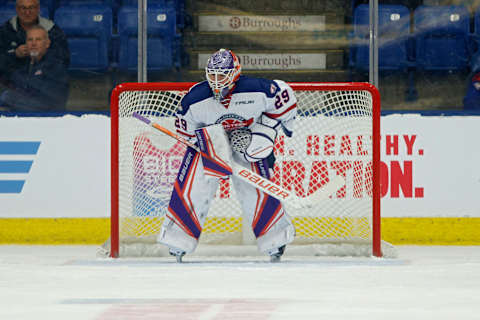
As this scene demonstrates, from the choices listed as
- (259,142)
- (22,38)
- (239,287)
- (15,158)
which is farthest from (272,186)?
(22,38)

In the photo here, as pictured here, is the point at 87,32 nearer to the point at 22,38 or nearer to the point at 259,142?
the point at 22,38

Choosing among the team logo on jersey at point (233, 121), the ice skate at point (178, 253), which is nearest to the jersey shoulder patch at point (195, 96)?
the team logo on jersey at point (233, 121)

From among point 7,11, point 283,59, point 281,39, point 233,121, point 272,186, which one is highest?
point 7,11

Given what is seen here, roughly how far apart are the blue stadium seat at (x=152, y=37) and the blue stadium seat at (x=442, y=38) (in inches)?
53.5

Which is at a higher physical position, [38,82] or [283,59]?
[283,59]

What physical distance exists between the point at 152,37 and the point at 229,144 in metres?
1.10

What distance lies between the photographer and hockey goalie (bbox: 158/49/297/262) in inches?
175

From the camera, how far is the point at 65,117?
5.40m

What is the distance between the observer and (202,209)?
4.59 m

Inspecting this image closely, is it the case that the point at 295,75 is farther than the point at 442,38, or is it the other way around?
the point at 442,38

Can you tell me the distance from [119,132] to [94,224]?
2.56 feet

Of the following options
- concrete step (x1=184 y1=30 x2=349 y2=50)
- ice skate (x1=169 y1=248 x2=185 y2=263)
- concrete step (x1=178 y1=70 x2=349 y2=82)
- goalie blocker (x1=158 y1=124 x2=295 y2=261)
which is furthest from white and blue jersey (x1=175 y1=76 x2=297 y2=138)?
concrete step (x1=184 y1=30 x2=349 y2=50)

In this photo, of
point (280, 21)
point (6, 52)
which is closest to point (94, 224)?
point (6, 52)

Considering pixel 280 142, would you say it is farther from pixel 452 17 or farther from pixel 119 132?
pixel 452 17
